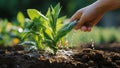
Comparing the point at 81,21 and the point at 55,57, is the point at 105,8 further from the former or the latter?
the point at 55,57

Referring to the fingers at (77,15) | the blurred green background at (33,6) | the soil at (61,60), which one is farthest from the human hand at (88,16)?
the blurred green background at (33,6)

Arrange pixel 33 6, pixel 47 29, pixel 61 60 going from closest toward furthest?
Result: pixel 61 60, pixel 47 29, pixel 33 6

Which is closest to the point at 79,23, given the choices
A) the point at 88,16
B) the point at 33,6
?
the point at 88,16

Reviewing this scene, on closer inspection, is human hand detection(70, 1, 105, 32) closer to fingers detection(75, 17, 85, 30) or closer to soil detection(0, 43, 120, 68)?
fingers detection(75, 17, 85, 30)

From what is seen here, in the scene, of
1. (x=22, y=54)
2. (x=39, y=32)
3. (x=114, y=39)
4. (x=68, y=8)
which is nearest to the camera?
(x=22, y=54)

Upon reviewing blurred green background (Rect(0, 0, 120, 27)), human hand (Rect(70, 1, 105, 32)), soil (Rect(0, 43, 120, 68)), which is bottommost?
soil (Rect(0, 43, 120, 68))

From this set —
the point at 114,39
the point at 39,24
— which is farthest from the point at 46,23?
the point at 114,39

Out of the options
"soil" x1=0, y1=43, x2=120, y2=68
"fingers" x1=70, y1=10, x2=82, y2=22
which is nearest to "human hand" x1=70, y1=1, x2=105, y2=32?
"fingers" x1=70, y1=10, x2=82, y2=22

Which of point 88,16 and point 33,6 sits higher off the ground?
point 33,6

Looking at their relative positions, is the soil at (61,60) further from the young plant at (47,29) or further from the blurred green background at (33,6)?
the blurred green background at (33,6)

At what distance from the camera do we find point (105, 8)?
3.43m

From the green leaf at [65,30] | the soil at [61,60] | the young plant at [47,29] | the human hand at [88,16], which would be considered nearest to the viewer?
the soil at [61,60]

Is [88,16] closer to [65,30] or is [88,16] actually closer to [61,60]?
[65,30]

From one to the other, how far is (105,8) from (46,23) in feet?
2.02
